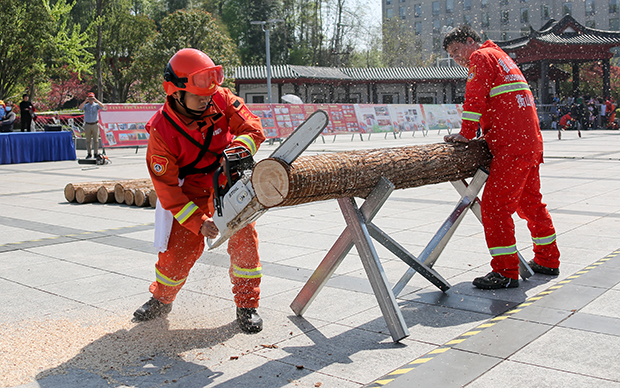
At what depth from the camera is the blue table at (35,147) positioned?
16.8 meters

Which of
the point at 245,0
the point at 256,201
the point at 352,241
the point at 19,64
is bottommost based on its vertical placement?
the point at 352,241

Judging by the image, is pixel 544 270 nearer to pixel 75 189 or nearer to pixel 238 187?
pixel 238 187

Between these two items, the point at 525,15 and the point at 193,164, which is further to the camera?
the point at 525,15

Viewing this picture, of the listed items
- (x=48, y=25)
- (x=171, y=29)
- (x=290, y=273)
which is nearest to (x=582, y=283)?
(x=290, y=273)

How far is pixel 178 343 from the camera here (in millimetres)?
3262

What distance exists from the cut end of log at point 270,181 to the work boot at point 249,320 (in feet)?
2.87

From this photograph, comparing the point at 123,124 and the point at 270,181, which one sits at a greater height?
the point at 123,124

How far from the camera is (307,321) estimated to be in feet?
11.8

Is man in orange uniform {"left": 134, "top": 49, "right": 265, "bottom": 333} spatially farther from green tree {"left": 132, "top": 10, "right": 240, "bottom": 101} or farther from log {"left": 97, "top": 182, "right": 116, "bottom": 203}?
green tree {"left": 132, "top": 10, "right": 240, "bottom": 101}

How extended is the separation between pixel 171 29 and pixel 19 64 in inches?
335

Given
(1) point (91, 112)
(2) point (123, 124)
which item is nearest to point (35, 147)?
(2) point (123, 124)

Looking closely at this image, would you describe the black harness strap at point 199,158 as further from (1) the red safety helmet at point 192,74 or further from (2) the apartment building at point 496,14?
(2) the apartment building at point 496,14

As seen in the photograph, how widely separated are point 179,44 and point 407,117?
43.8 ft

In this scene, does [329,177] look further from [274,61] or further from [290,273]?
[274,61]
